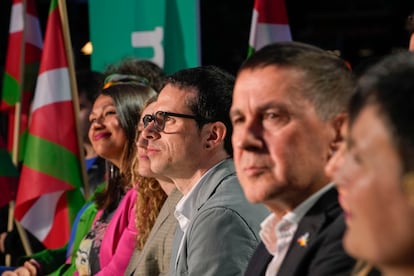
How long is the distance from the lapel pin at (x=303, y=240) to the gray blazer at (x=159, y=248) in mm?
1720

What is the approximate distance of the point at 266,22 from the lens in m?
6.01

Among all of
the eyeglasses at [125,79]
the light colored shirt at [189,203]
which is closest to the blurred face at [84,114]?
the eyeglasses at [125,79]

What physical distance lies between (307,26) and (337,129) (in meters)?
14.4

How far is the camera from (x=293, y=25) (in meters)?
14.6

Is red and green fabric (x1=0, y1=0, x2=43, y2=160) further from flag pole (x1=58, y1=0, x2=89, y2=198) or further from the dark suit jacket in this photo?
the dark suit jacket

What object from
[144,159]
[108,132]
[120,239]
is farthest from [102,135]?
[144,159]

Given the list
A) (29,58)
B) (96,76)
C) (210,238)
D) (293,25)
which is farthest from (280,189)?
(293,25)

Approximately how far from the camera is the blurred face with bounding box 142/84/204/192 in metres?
4.01

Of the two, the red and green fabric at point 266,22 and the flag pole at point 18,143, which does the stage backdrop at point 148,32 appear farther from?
the flag pole at point 18,143

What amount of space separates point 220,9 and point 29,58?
5.51 metres

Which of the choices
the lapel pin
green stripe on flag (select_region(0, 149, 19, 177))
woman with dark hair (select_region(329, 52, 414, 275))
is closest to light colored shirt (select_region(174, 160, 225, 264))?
the lapel pin

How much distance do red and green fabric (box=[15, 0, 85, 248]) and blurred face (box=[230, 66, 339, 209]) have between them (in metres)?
3.92

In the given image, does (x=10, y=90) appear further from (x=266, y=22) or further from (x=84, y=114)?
(x=266, y=22)

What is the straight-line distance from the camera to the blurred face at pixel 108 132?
17.6 ft
